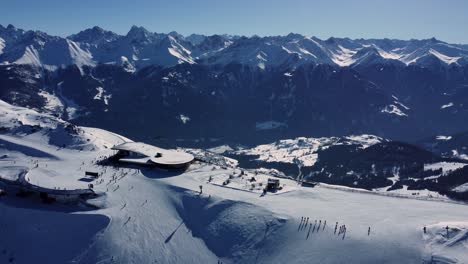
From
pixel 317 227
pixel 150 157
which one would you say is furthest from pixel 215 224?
pixel 150 157

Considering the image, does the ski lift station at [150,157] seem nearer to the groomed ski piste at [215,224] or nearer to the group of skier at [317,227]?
the groomed ski piste at [215,224]

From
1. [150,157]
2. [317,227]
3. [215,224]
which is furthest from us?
[150,157]

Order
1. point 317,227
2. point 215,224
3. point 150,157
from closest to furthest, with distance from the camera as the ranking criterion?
point 317,227
point 215,224
point 150,157

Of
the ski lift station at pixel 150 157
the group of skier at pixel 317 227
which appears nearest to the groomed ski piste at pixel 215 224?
the group of skier at pixel 317 227

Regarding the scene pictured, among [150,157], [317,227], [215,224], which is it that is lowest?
[215,224]

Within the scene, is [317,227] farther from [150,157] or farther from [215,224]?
[150,157]
